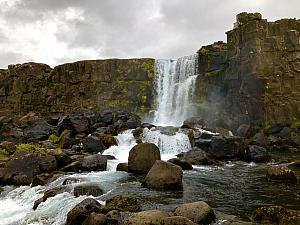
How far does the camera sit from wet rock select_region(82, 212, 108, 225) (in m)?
11.0

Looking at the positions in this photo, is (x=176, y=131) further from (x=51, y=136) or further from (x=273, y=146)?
(x=51, y=136)

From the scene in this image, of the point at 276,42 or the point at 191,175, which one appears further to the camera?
the point at 276,42

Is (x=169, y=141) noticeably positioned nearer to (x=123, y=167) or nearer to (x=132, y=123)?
(x=132, y=123)

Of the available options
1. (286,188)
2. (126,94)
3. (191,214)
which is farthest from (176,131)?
(126,94)

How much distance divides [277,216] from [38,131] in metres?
31.1

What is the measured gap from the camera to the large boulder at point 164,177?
16734 mm

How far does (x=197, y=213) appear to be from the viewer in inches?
460

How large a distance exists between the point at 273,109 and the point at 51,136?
2541cm

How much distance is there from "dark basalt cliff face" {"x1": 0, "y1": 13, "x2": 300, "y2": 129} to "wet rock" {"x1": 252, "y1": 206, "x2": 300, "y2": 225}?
30.6 meters

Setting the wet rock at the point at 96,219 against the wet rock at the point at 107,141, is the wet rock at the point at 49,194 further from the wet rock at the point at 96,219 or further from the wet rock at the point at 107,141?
the wet rock at the point at 107,141

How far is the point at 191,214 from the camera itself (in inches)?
458

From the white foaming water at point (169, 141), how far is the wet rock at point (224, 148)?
2.98m

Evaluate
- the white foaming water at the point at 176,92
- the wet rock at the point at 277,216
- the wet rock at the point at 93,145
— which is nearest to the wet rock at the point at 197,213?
the wet rock at the point at 277,216

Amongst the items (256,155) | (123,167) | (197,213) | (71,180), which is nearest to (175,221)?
(197,213)
